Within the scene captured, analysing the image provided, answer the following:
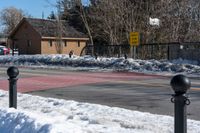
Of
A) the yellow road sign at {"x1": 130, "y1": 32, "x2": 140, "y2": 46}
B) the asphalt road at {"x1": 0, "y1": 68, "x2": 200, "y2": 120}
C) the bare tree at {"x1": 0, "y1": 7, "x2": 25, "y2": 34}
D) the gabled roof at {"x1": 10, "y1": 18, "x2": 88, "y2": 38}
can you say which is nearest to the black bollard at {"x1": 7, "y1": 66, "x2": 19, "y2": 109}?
the asphalt road at {"x1": 0, "y1": 68, "x2": 200, "y2": 120}

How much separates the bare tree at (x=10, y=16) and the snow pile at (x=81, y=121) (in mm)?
117388

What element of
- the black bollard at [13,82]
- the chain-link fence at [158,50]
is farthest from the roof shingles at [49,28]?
the black bollard at [13,82]

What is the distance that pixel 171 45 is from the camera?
87.8 ft

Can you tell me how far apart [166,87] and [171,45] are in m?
12.5

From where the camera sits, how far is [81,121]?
795cm

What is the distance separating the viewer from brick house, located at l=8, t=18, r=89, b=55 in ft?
193

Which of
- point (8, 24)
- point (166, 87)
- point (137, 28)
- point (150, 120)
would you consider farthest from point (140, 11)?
point (8, 24)

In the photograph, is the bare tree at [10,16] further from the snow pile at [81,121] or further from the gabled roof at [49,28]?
the snow pile at [81,121]

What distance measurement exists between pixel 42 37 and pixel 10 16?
7142 centimetres

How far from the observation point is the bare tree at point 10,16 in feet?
411

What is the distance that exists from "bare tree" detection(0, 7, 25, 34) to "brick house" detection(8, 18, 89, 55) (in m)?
62.1

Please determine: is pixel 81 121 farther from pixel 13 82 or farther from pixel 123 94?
pixel 123 94

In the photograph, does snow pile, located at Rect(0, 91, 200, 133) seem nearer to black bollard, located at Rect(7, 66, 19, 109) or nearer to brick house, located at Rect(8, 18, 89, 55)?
black bollard, located at Rect(7, 66, 19, 109)

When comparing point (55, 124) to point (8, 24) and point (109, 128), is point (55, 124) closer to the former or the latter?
point (109, 128)
